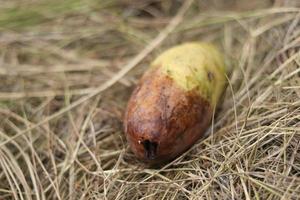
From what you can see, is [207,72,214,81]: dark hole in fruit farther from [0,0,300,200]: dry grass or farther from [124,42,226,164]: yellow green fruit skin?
[0,0,300,200]: dry grass

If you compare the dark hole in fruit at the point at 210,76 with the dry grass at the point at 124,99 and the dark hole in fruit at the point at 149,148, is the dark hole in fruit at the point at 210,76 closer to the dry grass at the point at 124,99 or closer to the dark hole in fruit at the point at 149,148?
the dry grass at the point at 124,99

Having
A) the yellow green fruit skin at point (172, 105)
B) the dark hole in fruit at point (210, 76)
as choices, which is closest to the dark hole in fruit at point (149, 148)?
the yellow green fruit skin at point (172, 105)

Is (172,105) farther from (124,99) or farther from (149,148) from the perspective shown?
(124,99)

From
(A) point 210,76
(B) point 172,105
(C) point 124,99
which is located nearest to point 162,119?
(B) point 172,105

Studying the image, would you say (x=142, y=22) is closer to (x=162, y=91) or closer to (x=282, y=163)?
(x=162, y=91)

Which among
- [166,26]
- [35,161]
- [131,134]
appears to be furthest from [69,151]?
[166,26]

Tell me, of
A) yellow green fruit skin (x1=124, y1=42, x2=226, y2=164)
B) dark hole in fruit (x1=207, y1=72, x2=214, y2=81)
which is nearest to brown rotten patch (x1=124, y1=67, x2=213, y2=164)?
yellow green fruit skin (x1=124, y1=42, x2=226, y2=164)
